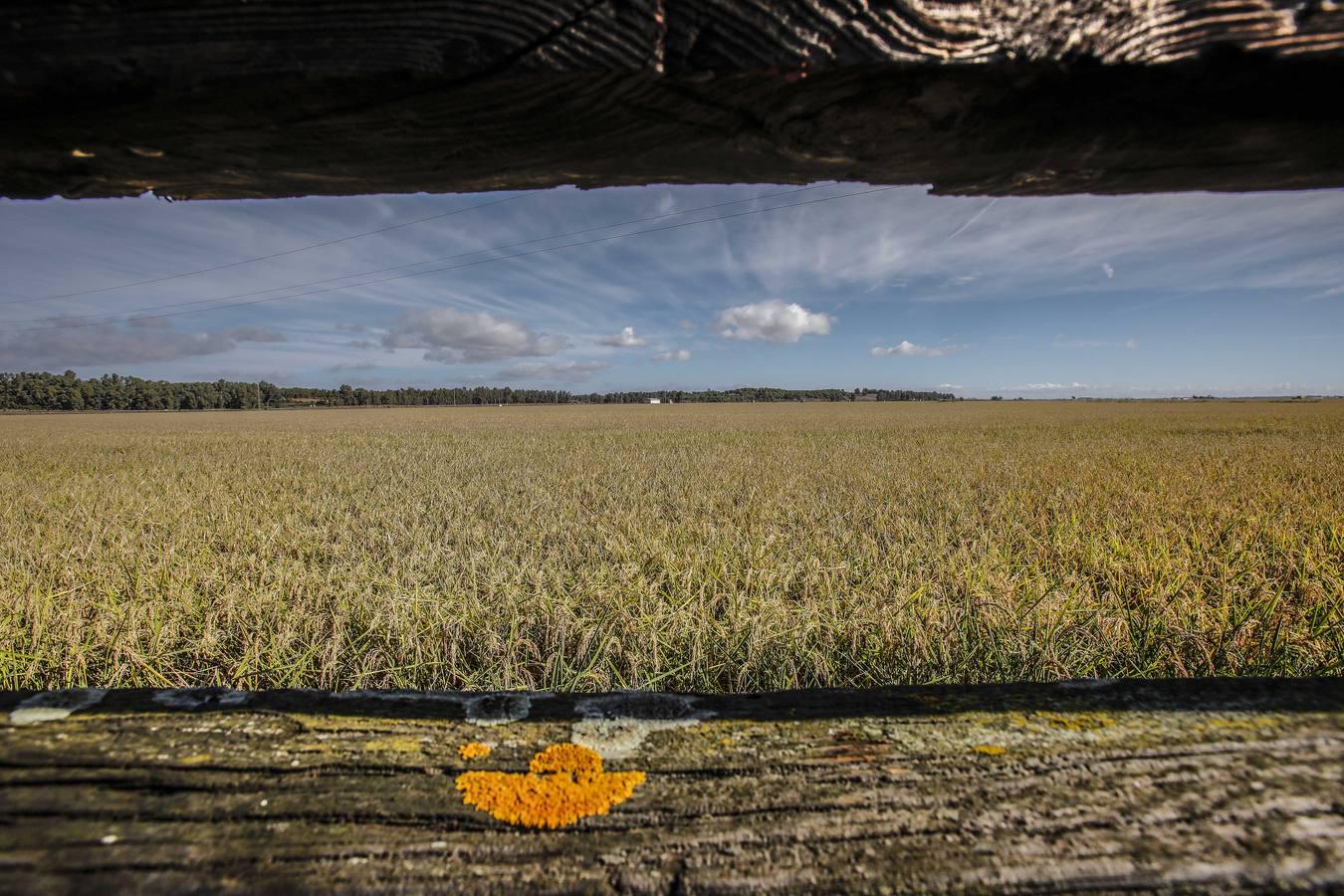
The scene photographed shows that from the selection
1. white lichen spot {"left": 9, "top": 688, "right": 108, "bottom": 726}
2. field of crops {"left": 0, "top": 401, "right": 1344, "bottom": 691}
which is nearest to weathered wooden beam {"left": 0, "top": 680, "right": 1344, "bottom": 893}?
white lichen spot {"left": 9, "top": 688, "right": 108, "bottom": 726}

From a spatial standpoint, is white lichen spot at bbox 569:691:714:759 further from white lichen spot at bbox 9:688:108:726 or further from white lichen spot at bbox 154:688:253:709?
white lichen spot at bbox 9:688:108:726

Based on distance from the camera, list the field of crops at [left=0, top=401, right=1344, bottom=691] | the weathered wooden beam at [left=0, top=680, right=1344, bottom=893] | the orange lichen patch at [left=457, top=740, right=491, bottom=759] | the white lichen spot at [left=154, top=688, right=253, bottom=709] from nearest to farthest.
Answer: the weathered wooden beam at [left=0, top=680, right=1344, bottom=893] → the orange lichen patch at [left=457, top=740, right=491, bottom=759] → the white lichen spot at [left=154, top=688, right=253, bottom=709] → the field of crops at [left=0, top=401, right=1344, bottom=691]

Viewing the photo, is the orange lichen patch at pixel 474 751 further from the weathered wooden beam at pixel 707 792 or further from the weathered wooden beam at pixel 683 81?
the weathered wooden beam at pixel 683 81

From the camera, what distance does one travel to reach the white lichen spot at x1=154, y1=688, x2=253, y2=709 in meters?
1.04

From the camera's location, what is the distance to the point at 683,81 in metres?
0.75

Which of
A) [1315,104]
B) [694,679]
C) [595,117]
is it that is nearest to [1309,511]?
[694,679]

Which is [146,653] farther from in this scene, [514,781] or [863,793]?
[863,793]

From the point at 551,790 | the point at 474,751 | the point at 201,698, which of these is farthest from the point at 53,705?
the point at 551,790

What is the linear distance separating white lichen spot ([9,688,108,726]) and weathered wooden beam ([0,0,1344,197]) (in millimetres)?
932

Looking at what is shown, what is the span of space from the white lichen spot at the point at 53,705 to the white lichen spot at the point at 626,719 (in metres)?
0.89

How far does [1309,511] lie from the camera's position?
21.9 ft

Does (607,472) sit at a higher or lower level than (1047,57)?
lower

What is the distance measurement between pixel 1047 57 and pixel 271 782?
4.93 feet

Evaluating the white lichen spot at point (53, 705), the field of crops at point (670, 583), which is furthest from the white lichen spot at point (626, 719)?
the field of crops at point (670, 583)
